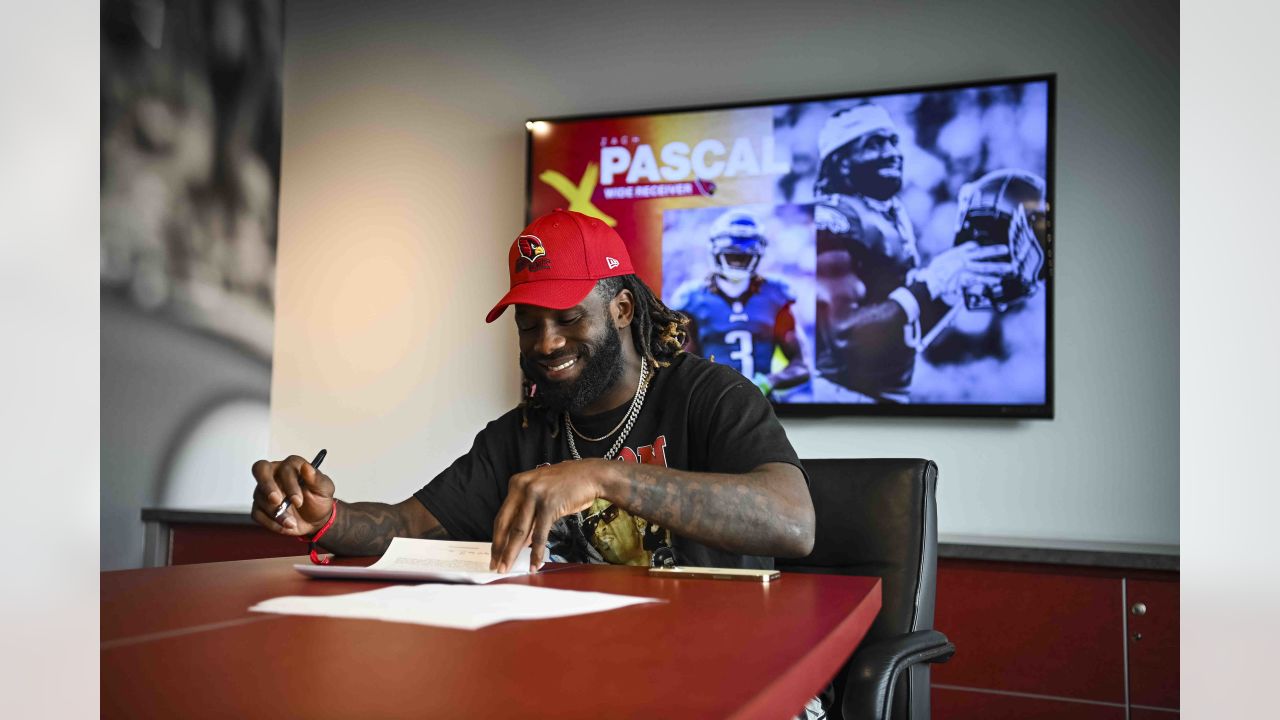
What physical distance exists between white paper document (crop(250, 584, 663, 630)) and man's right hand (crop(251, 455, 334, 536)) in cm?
49

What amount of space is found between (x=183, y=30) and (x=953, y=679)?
345cm

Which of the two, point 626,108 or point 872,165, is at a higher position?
point 626,108

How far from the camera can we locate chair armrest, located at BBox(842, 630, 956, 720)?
4.63ft

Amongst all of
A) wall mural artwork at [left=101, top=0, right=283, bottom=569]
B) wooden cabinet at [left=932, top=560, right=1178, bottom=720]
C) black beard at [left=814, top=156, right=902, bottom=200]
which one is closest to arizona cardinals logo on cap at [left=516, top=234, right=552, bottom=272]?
wooden cabinet at [left=932, top=560, right=1178, bottom=720]

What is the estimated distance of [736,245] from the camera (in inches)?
136

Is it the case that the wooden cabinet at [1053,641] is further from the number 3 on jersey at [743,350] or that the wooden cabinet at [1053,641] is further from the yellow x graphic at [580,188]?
the yellow x graphic at [580,188]

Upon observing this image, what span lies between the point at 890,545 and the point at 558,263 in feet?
2.62

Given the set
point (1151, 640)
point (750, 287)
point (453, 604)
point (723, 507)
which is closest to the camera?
point (453, 604)

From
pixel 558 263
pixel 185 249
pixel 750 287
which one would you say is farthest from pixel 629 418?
pixel 185 249

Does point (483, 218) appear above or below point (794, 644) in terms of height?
above

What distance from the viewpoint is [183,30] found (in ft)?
12.8

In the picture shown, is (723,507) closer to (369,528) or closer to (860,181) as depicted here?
(369,528)
